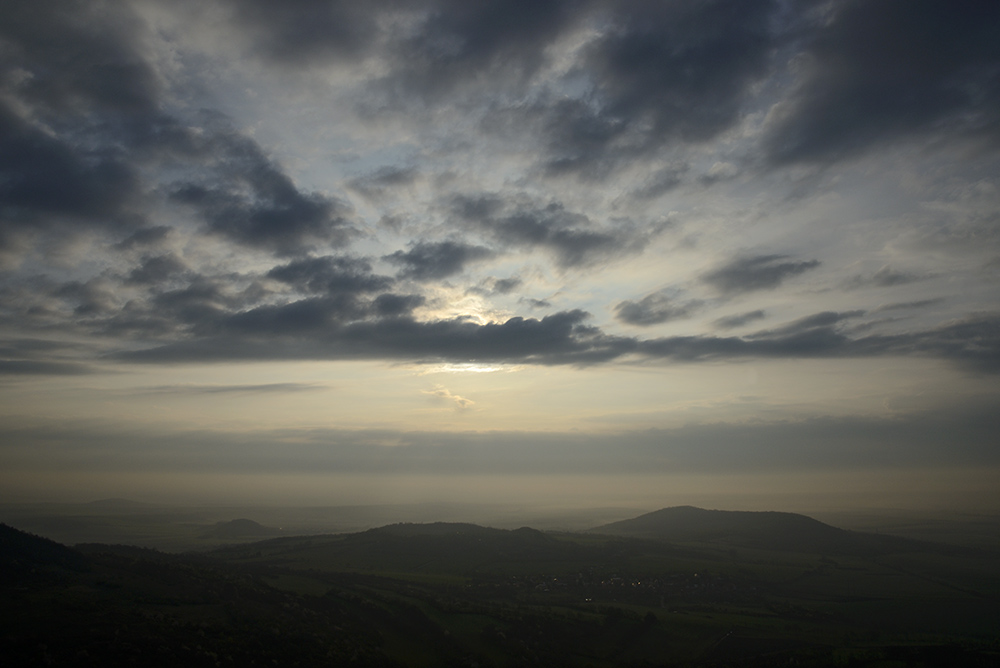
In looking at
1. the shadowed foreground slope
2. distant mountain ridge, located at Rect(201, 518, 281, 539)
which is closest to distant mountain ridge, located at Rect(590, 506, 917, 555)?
the shadowed foreground slope

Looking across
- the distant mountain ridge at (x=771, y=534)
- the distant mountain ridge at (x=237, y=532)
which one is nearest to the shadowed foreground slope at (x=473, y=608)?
the distant mountain ridge at (x=771, y=534)

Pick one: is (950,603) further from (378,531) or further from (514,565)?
(378,531)

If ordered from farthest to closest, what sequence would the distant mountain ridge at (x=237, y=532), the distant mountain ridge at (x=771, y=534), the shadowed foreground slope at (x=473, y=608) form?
the distant mountain ridge at (x=237, y=532)
the distant mountain ridge at (x=771, y=534)
the shadowed foreground slope at (x=473, y=608)

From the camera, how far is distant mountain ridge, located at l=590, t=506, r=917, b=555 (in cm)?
14525

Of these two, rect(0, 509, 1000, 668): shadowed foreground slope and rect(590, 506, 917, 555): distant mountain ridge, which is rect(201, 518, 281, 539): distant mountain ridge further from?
→ rect(590, 506, 917, 555): distant mountain ridge

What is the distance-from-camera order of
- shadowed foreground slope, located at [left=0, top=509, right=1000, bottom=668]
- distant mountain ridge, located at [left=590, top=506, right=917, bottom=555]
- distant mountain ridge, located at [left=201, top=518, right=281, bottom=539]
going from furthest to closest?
distant mountain ridge, located at [left=201, top=518, right=281, bottom=539], distant mountain ridge, located at [left=590, top=506, right=917, bottom=555], shadowed foreground slope, located at [left=0, top=509, right=1000, bottom=668]

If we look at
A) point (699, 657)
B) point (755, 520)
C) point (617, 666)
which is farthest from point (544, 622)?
point (755, 520)

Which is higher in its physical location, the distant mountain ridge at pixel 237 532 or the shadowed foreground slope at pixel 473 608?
the shadowed foreground slope at pixel 473 608

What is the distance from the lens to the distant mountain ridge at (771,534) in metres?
145

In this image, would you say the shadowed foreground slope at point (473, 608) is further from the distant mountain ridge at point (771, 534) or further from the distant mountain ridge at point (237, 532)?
the distant mountain ridge at point (237, 532)

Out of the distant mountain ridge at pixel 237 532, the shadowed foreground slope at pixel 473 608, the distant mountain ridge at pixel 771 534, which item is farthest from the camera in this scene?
the distant mountain ridge at pixel 237 532

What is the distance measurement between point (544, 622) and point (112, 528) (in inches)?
6815

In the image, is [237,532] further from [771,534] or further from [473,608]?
[771,534]

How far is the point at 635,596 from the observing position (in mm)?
78125
